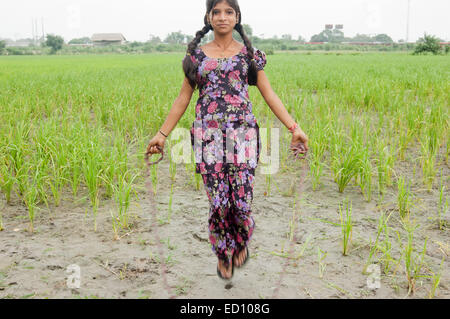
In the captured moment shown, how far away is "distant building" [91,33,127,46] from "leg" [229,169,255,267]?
81.4 metres

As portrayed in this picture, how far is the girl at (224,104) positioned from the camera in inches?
65.1

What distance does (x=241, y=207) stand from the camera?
172 centimetres

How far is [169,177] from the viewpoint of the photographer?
135 inches

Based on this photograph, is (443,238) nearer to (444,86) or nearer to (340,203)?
(340,203)

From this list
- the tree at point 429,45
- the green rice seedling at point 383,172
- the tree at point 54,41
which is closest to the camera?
the green rice seedling at point 383,172

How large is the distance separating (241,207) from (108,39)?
83733mm

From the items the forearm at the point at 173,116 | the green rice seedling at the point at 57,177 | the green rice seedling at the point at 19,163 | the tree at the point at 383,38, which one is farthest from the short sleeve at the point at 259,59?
the tree at the point at 383,38

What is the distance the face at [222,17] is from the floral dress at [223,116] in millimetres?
120

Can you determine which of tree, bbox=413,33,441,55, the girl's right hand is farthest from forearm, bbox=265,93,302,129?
tree, bbox=413,33,441,55

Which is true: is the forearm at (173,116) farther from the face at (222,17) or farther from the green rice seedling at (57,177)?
the green rice seedling at (57,177)

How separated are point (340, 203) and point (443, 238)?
0.70 m

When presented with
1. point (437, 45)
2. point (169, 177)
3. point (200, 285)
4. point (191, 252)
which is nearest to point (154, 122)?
point (169, 177)

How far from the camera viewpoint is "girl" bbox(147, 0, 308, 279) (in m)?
1.65

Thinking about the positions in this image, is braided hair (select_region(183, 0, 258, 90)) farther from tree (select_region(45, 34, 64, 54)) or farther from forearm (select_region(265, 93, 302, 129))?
tree (select_region(45, 34, 64, 54))
